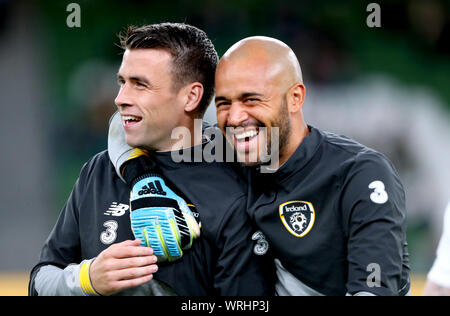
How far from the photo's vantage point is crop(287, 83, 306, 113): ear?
1979 mm

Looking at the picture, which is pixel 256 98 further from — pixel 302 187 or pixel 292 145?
pixel 302 187

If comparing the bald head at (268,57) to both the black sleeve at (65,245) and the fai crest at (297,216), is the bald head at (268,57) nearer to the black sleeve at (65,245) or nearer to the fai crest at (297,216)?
the fai crest at (297,216)

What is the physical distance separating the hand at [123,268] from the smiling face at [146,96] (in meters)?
0.39

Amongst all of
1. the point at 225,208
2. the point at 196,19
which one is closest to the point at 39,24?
the point at 196,19

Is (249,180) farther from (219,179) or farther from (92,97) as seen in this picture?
(92,97)

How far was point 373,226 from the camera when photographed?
5.69 feet

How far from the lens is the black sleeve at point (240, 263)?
1869mm

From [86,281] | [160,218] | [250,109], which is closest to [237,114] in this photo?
[250,109]

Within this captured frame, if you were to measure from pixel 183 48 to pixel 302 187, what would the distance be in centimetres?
60

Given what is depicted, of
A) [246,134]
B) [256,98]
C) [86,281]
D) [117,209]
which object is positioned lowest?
[86,281]

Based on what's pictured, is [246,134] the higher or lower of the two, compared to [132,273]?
higher

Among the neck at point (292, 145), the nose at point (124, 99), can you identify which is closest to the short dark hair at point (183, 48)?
the nose at point (124, 99)

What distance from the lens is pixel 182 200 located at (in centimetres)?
195

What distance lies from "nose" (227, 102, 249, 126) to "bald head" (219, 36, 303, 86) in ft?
0.41
